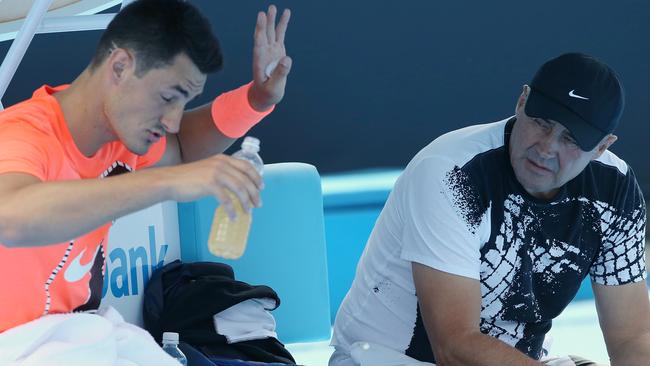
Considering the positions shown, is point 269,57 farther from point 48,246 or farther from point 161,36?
point 48,246

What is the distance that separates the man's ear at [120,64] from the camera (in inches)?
75.3

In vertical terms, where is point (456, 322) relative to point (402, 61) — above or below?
below

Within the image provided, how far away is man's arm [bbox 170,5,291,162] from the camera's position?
7.23 ft

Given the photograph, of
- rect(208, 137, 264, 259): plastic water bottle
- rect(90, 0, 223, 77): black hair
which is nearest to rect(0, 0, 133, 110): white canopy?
rect(90, 0, 223, 77): black hair

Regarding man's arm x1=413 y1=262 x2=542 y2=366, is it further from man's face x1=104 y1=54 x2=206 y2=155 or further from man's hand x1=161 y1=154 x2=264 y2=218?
man's hand x1=161 y1=154 x2=264 y2=218

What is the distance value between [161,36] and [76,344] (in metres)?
0.52

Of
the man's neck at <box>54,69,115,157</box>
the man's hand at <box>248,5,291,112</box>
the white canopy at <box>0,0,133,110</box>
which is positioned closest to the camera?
the man's neck at <box>54,69,115,157</box>

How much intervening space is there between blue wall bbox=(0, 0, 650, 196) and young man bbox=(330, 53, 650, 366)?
72.2 inches

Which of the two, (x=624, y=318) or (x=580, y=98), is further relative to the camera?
(x=624, y=318)

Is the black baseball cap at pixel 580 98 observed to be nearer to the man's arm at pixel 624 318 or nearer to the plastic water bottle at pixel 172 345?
the man's arm at pixel 624 318

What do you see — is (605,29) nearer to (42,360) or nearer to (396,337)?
(396,337)

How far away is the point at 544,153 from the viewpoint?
241cm

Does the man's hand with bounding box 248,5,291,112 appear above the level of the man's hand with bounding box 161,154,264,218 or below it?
above

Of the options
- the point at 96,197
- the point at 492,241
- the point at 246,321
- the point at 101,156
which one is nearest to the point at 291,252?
the point at 246,321
